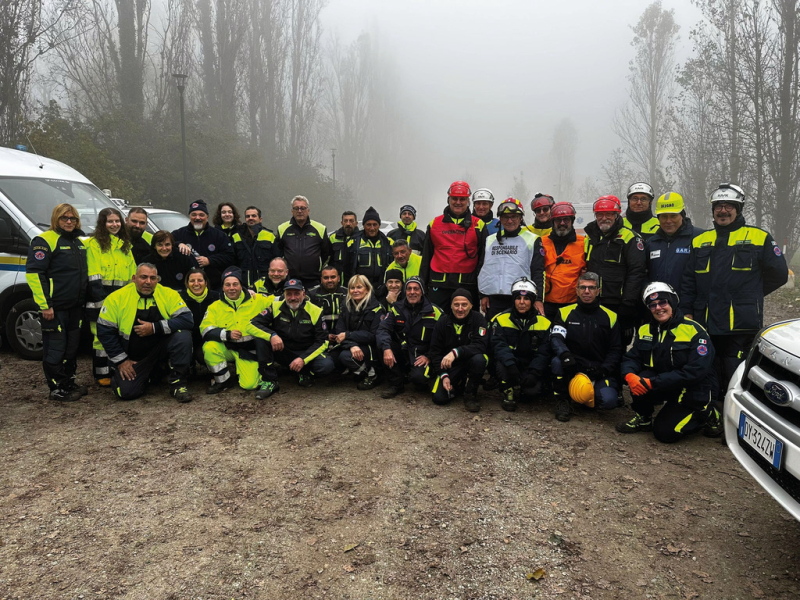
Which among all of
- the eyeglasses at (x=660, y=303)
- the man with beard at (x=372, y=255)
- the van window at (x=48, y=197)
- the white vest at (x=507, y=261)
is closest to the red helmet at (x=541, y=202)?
the white vest at (x=507, y=261)

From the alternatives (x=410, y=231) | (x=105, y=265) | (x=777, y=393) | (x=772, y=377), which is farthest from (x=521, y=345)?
(x=105, y=265)

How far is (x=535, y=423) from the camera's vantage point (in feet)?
16.0

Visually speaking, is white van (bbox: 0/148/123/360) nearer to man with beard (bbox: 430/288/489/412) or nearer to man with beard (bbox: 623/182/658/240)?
man with beard (bbox: 430/288/489/412)

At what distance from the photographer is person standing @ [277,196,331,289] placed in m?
6.77

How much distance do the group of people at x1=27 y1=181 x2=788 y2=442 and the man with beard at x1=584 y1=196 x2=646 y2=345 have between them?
15 mm

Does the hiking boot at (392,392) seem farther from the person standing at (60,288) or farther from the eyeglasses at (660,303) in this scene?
the person standing at (60,288)

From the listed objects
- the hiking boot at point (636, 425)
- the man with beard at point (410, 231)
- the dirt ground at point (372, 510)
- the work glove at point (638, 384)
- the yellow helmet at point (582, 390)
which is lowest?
the dirt ground at point (372, 510)

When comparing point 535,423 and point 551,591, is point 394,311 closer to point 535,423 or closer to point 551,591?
point 535,423

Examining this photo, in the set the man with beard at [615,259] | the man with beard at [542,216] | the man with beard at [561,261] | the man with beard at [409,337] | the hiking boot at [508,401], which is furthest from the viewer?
the man with beard at [542,216]

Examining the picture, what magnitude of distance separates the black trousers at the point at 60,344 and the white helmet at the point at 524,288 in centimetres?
455

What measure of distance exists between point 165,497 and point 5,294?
14.7ft

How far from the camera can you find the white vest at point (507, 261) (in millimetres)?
5562

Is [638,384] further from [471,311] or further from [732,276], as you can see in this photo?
[471,311]

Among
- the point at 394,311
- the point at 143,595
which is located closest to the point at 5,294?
the point at 394,311
